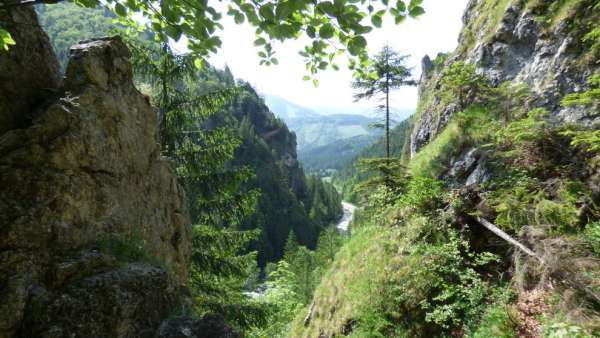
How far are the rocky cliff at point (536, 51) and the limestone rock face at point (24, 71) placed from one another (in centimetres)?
985

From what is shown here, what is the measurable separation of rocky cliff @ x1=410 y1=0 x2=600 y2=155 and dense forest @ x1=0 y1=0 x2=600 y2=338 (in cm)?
6

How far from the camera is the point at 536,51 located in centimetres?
1091

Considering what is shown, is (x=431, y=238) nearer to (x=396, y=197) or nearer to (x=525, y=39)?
(x=396, y=197)

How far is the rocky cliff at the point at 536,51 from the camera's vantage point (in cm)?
909

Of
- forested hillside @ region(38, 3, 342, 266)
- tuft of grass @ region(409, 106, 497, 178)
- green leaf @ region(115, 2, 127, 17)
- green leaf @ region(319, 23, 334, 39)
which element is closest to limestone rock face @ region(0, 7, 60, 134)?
green leaf @ region(115, 2, 127, 17)

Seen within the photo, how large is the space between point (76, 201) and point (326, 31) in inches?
158

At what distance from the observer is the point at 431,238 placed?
28.2 feet

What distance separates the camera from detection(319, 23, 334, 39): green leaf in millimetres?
2555

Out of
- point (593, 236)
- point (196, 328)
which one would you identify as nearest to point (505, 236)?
point (593, 236)

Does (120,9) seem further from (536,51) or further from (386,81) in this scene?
(386,81)

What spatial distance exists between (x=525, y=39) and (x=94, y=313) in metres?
13.8

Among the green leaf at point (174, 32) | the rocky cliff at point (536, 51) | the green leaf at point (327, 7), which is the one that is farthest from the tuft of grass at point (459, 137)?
the green leaf at point (174, 32)

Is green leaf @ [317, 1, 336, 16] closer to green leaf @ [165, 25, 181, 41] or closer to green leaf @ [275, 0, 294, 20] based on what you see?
green leaf @ [275, 0, 294, 20]

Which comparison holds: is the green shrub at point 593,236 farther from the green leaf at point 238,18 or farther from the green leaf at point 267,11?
the green leaf at point 238,18
